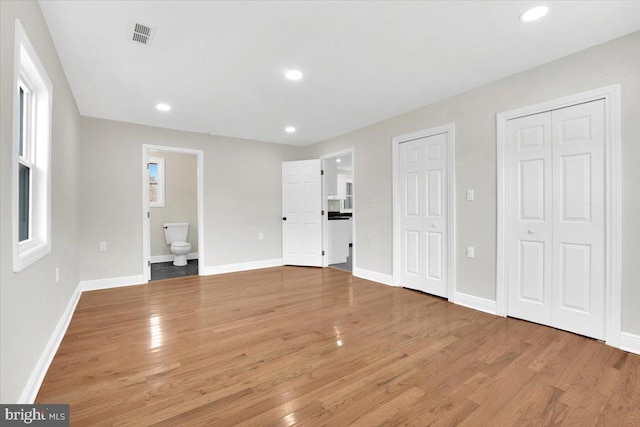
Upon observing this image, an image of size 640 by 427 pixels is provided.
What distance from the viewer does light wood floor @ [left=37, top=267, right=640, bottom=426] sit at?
152cm

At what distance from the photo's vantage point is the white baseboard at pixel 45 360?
1.56m

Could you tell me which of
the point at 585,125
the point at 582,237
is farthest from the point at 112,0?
the point at 582,237

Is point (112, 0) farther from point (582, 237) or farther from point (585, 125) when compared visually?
point (582, 237)

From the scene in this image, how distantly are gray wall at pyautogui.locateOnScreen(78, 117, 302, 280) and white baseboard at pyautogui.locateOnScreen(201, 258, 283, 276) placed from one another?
0.23ft

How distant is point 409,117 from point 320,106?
118 cm

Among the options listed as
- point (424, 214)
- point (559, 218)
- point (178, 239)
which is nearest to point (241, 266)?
point (178, 239)

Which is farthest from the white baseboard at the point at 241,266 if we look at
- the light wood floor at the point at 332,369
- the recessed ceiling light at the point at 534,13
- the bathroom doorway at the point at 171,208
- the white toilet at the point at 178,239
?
the recessed ceiling light at the point at 534,13

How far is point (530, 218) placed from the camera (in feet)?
8.97

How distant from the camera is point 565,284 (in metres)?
2.52

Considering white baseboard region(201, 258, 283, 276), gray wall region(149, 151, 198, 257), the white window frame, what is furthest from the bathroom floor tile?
the white window frame

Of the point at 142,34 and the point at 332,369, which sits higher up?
the point at 142,34

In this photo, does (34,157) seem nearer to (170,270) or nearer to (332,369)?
(332,369)

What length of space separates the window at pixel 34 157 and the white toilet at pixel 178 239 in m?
3.54

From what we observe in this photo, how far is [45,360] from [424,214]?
3.71 metres
